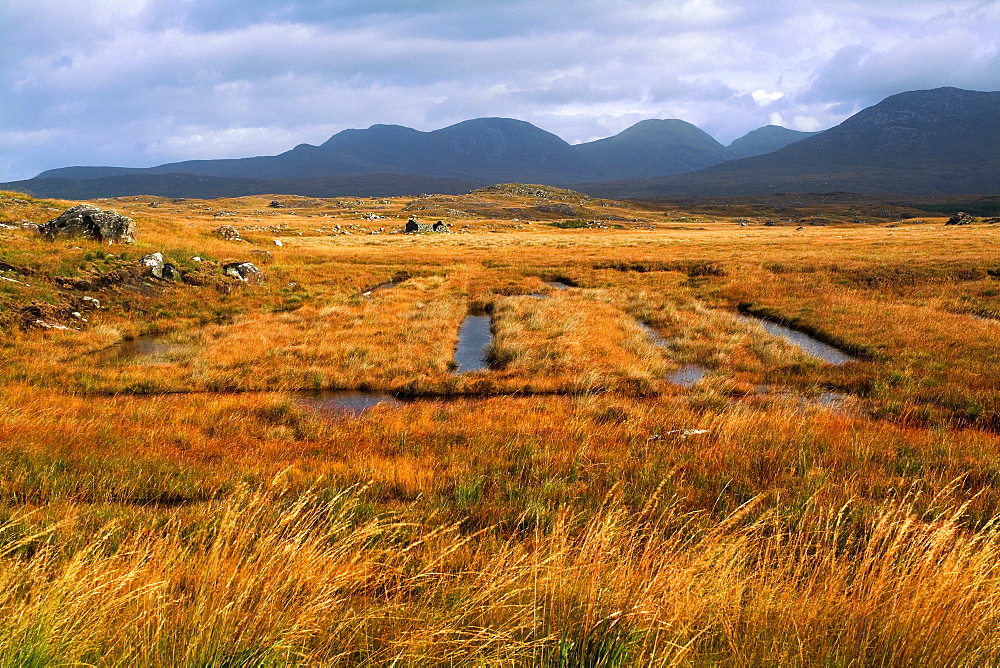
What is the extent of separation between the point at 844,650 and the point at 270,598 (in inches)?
137

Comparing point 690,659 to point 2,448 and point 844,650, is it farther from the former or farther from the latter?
point 2,448

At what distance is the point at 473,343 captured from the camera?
19.1 metres

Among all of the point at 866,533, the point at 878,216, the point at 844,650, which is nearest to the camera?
the point at 844,650

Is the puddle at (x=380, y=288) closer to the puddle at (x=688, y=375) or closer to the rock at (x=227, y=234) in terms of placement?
the puddle at (x=688, y=375)

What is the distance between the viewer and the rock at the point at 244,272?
27656 millimetres

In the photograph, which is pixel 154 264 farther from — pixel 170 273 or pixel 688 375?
pixel 688 375

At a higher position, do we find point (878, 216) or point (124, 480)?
point (878, 216)

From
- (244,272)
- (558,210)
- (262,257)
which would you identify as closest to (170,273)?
(244,272)

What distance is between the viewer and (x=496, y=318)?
881 inches

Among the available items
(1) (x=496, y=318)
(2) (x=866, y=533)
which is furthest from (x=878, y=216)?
(2) (x=866, y=533)

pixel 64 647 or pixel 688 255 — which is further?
pixel 688 255

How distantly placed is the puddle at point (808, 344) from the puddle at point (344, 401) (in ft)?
45.9

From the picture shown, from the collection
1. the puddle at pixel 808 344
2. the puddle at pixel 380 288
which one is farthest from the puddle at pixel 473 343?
the puddle at pixel 808 344

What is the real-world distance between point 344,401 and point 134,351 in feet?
29.1
